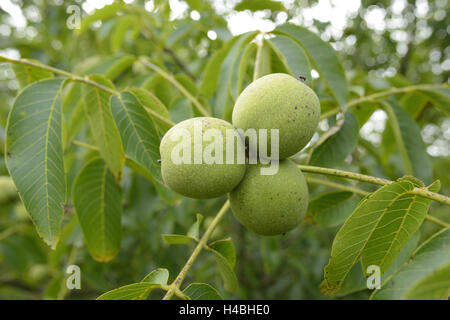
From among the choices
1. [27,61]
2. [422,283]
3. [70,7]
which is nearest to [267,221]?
[422,283]

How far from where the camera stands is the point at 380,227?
954 mm

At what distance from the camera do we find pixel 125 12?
237 cm

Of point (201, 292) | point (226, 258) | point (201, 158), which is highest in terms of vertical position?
point (201, 158)

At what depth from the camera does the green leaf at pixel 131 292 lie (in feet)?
3.16

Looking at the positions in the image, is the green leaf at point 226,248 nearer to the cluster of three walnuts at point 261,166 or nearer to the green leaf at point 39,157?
the cluster of three walnuts at point 261,166

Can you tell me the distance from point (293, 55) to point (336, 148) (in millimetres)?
403

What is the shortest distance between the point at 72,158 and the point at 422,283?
1635mm

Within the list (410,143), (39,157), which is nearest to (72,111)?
(39,157)

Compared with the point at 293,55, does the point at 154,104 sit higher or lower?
lower

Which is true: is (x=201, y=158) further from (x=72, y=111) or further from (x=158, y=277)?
(x=72, y=111)

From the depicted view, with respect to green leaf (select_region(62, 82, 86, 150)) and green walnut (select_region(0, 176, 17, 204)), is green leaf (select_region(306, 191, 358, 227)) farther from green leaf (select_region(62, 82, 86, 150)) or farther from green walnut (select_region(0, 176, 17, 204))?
green walnut (select_region(0, 176, 17, 204))

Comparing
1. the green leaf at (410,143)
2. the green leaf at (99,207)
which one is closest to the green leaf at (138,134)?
the green leaf at (99,207)

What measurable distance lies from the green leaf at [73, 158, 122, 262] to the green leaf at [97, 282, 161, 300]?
57 cm
